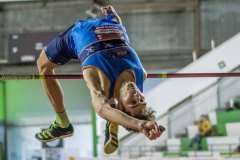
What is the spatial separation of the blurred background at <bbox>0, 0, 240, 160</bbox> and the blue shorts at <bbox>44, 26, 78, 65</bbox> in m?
7.55

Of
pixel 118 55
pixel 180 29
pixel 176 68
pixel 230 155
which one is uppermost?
pixel 180 29

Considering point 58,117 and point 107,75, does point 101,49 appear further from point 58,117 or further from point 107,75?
point 58,117

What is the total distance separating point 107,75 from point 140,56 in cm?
1007

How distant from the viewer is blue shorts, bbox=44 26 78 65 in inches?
189

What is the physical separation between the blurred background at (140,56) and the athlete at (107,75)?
7447 millimetres

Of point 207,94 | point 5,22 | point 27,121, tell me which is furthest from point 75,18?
point 207,94

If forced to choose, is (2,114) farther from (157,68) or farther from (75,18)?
(157,68)

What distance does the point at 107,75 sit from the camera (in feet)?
13.9

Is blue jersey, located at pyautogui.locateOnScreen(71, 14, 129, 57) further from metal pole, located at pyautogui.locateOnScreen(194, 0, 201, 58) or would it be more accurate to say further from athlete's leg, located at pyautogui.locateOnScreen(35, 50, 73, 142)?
metal pole, located at pyautogui.locateOnScreen(194, 0, 201, 58)

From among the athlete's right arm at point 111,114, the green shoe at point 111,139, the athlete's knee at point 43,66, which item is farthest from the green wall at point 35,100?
the athlete's right arm at point 111,114

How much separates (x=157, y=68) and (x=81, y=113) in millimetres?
2204

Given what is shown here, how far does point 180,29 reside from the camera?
14164 mm

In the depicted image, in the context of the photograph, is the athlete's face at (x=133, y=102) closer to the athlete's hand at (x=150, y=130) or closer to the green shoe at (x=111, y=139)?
the athlete's hand at (x=150, y=130)

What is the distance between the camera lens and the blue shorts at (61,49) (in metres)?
4.79
